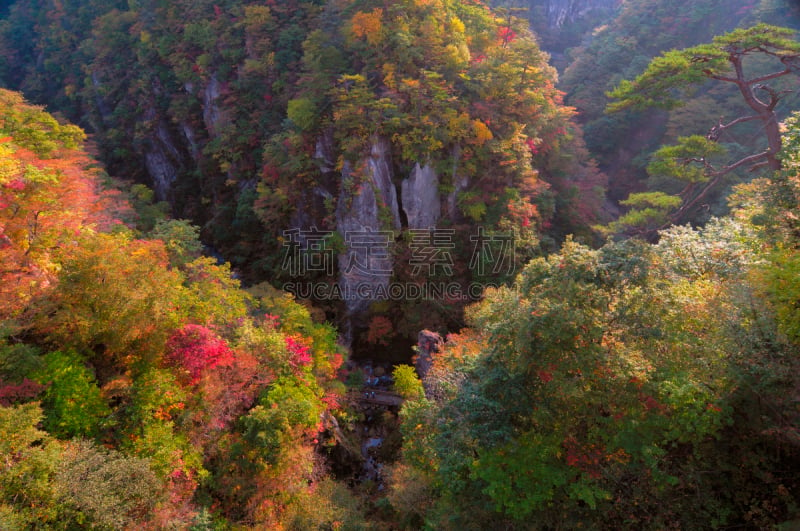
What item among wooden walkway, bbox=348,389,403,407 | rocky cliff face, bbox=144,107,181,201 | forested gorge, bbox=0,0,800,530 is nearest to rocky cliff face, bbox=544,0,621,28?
forested gorge, bbox=0,0,800,530

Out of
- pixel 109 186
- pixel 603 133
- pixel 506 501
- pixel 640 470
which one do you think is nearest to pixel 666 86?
pixel 640 470

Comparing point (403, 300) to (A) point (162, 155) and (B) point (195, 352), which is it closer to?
(B) point (195, 352)

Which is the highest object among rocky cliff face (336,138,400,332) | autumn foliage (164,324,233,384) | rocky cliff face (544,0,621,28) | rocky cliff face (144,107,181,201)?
rocky cliff face (544,0,621,28)

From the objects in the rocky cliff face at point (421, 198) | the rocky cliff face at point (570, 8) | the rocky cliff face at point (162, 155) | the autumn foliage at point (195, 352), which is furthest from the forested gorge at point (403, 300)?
the rocky cliff face at point (570, 8)

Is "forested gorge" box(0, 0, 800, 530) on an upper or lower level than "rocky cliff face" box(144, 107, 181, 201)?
lower

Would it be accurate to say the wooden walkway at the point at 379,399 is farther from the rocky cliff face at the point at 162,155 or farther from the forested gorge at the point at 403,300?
the rocky cliff face at the point at 162,155

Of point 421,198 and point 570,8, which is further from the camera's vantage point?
point 570,8

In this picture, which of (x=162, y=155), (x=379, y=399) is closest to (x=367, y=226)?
(x=379, y=399)

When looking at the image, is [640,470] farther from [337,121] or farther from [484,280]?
[337,121]

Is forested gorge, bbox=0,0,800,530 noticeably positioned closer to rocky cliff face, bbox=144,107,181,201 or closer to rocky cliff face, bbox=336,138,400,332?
rocky cliff face, bbox=336,138,400,332
